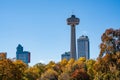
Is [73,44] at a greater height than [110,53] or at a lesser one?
greater

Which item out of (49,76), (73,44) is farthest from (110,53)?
(73,44)

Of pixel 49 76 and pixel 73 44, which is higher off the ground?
pixel 73 44

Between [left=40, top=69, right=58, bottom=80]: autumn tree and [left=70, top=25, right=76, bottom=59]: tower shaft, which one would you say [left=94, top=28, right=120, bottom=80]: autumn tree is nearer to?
[left=40, top=69, right=58, bottom=80]: autumn tree

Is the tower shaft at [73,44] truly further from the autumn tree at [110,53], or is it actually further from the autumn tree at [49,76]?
the autumn tree at [110,53]

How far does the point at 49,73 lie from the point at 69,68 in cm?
742

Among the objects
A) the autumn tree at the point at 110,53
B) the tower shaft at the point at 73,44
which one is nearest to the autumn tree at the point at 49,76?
the autumn tree at the point at 110,53

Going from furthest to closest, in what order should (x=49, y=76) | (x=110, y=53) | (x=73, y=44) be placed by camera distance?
(x=73, y=44), (x=49, y=76), (x=110, y=53)

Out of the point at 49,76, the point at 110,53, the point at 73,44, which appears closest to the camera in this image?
the point at 110,53

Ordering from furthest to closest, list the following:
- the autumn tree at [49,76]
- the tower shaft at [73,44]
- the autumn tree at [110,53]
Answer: the tower shaft at [73,44]
the autumn tree at [49,76]
the autumn tree at [110,53]

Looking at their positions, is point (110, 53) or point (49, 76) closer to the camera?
point (110, 53)

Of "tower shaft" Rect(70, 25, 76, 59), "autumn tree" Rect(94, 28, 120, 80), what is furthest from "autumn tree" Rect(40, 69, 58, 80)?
"tower shaft" Rect(70, 25, 76, 59)

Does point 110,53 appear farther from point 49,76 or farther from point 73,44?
point 73,44

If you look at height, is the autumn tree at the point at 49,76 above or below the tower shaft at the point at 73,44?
below

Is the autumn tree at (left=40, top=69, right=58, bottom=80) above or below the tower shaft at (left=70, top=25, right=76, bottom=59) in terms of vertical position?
below
